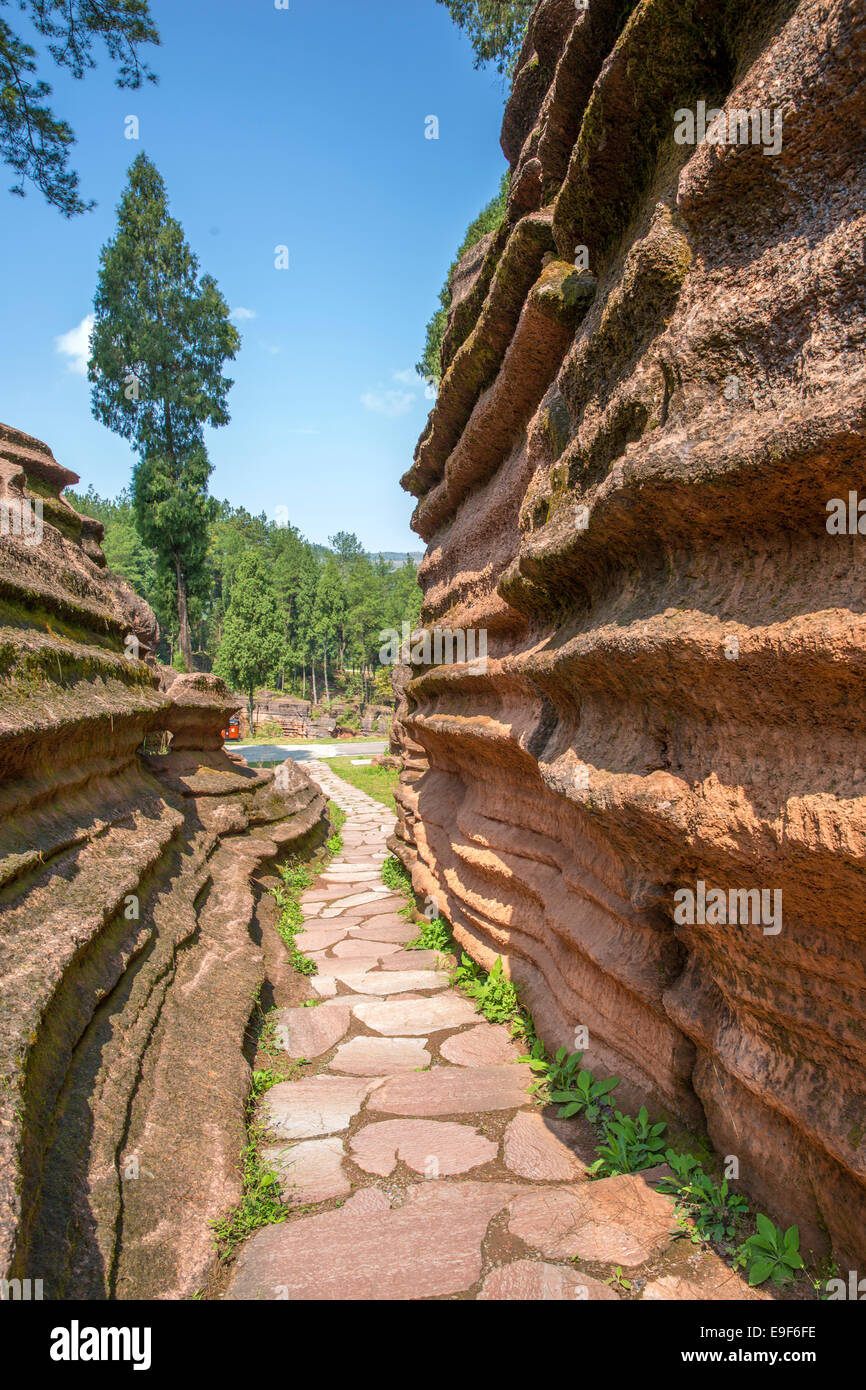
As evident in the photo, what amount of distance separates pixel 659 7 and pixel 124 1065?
3.46m

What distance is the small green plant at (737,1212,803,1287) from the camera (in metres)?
1.61

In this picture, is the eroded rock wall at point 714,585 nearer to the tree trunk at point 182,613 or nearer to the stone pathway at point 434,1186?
the stone pathway at point 434,1186

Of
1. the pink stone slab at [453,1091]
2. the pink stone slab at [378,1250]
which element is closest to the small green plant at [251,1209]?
the pink stone slab at [378,1250]

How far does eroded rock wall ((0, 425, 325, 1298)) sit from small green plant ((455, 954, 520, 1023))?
1181mm

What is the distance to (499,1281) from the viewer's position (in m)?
1.78

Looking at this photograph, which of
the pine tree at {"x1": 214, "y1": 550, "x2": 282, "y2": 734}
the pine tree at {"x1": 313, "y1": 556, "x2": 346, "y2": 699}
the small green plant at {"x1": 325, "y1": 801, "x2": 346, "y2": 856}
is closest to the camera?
the small green plant at {"x1": 325, "y1": 801, "x2": 346, "y2": 856}

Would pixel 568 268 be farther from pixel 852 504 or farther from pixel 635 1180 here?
pixel 635 1180

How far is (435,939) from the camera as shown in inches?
190

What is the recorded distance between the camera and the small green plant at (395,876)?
6402 mm

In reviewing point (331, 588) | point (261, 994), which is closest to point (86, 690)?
point (261, 994)

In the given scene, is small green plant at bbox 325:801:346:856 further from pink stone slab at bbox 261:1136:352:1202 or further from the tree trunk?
the tree trunk

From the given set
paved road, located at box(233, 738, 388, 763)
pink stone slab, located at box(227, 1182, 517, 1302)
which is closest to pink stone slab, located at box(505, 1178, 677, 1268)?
pink stone slab, located at box(227, 1182, 517, 1302)

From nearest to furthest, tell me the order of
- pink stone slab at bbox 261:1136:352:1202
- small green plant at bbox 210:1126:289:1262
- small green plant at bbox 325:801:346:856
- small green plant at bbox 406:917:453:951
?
small green plant at bbox 210:1126:289:1262 → pink stone slab at bbox 261:1136:352:1202 → small green plant at bbox 406:917:453:951 → small green plant at bbox 325:801:346:856

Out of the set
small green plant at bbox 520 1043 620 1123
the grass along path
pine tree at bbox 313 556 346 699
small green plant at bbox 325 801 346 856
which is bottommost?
the grass along path
